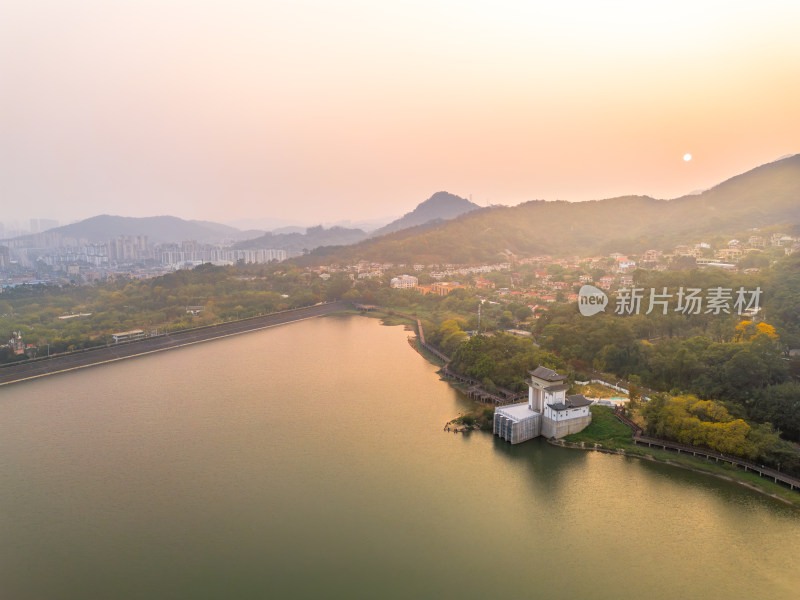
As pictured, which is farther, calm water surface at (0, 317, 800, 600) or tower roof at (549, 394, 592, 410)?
tower roof at (549, 394, 592, 410)

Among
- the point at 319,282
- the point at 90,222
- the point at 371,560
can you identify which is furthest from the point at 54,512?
the point at 90,222

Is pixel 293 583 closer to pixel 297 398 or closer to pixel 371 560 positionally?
pixel 371 560

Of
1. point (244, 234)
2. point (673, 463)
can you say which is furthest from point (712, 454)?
point (244, 234)

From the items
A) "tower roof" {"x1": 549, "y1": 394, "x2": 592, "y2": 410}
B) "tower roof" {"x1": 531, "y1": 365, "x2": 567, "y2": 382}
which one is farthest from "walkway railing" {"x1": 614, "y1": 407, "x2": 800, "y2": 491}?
"tower roof" {"x1": 531, "y1": 365, "x2": 567, "y2": 382}

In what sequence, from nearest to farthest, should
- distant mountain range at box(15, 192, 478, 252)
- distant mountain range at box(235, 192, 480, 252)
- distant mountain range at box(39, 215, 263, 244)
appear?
distant mountain range at box(235, 192, 480, 252), distant mountain range at box(15, 192, 478, 252), distant mountain range at box(39, 215, 263, 244)

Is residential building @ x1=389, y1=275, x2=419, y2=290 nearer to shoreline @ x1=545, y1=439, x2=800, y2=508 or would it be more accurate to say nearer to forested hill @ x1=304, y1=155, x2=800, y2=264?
forested hill @ x1=304, y1=155, x2=800, y2=264

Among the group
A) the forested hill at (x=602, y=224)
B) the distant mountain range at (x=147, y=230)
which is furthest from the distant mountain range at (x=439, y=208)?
the distant mountain range at (x=147, y=230)

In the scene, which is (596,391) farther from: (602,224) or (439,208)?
(439,208)
